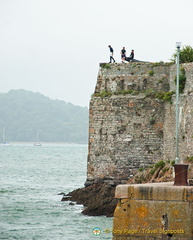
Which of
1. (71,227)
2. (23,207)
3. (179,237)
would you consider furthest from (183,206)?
(23,207)

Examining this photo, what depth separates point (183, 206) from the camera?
61.5ft

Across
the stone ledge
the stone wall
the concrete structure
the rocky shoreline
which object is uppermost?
the stone wall

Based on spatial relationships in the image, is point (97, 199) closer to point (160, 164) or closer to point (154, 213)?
point (160, 164)

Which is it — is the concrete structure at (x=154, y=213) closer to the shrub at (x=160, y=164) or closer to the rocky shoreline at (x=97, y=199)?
the rocky shoreline at (x=97, y=199)

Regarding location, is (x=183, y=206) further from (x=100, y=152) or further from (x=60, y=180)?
(x=60, y=180)

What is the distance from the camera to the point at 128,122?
1403 inches

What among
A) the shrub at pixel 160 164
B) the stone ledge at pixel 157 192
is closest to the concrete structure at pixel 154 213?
the stone ledge at pixel 157 192

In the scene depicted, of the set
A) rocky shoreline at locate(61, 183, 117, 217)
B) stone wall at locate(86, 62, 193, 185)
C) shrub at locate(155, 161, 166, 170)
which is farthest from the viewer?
stone wall at locate(86, 62, 193, 185)

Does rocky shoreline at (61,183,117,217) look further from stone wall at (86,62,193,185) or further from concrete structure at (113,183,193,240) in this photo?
concrete structure at (113,183,193,240)

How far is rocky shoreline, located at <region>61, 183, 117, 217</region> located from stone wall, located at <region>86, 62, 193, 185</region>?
68 centimetres

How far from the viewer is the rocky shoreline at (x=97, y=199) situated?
3181 cm

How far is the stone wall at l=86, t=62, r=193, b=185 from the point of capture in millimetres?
35406

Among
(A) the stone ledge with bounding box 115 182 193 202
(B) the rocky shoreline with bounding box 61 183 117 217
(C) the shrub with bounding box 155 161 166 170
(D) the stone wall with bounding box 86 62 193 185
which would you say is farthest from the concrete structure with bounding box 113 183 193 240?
(D) the stone wall with bounding box 86 62 193 185

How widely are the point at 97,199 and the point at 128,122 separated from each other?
400 cm
